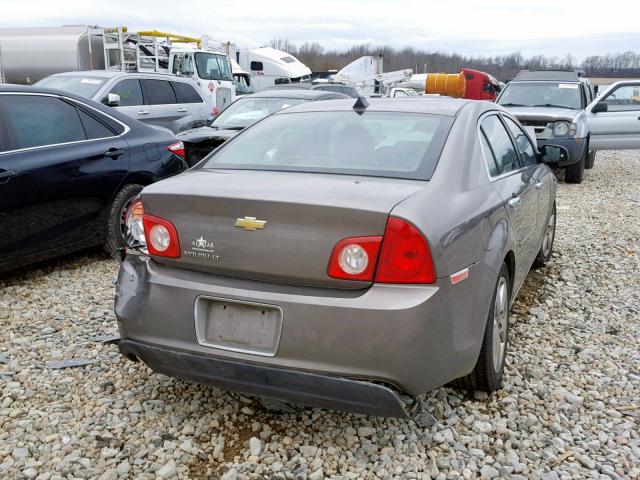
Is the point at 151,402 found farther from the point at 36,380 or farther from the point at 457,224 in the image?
the point at 457,224

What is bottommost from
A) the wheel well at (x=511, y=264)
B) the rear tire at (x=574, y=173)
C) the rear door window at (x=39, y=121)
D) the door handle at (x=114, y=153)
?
the rear tire at (x=574, y=173)

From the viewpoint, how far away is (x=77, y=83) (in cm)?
985

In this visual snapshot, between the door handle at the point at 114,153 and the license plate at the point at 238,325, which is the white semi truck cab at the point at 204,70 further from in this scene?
the license plate at the point at 238,325

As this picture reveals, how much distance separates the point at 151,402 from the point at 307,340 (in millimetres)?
1164

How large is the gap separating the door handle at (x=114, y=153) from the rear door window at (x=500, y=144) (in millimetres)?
3222

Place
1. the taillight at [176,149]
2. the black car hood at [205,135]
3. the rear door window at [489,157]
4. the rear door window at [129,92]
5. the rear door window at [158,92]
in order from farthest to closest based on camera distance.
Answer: the rear door window at [158,92] → the rear door window at [129,92] → the black car hood at [205,135] → the taillight at [176,149] → the rear door window at [489,157]

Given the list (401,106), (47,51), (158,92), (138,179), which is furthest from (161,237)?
(47,51)

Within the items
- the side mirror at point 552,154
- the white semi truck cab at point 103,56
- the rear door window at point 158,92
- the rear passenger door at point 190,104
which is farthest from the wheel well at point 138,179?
the white semi truck cab at point 103,56

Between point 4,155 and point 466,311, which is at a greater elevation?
point 4,155

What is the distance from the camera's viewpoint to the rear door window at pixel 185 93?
38.3 feet

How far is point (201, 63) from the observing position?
17859 mm

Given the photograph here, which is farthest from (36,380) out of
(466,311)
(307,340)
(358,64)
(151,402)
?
(358,64)

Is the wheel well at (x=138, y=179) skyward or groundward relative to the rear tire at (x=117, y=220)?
skyward

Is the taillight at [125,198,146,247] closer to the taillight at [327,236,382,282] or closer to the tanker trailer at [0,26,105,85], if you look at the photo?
the taillight at [327,236,382,282]
